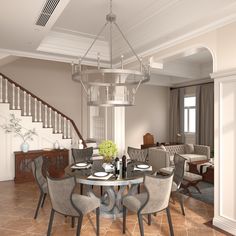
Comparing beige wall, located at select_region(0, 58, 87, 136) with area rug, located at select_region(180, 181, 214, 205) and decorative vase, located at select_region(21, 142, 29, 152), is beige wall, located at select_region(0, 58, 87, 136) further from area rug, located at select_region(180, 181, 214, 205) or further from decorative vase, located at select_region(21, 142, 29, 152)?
area rug, located at select_region(180, 181, 214, 205)

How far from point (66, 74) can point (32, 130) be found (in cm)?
279

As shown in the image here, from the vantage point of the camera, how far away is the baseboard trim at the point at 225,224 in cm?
326

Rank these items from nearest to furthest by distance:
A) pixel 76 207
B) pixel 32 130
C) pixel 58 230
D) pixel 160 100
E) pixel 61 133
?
pixel 76 207 < pixel 58 230 < pixel 32 130 < pixel 61 133 < pixel 160 100

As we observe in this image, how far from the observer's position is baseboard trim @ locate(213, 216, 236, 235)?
3.26 m

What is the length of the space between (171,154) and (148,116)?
9.65 ft

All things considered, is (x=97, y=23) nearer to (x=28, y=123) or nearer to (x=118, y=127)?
(x=118, y=127)

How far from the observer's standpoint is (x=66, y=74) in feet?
26.7

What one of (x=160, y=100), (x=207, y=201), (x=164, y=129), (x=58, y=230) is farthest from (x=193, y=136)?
(x=58, y=230)

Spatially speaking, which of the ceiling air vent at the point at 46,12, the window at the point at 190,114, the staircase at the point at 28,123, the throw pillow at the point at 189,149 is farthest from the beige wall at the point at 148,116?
the ceiling air vent at the point at 46,12

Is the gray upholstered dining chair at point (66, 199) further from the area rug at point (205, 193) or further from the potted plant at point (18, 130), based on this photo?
the potted plant at point (18, 130)

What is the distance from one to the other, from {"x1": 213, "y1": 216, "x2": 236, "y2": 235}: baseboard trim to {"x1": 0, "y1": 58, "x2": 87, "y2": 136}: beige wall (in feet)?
19.1

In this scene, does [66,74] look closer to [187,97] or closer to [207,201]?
[187,97]

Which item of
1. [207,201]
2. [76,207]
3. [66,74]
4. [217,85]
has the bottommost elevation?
[207,201]

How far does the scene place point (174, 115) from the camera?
1023cm
